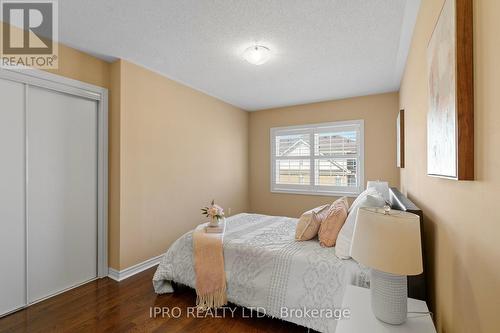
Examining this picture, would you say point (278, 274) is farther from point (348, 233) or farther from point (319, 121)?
point (319, 121)

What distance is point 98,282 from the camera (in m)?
2.66

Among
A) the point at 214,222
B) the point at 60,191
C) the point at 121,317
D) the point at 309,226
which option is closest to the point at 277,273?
the point at 309,226

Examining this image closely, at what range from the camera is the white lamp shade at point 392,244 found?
93cm

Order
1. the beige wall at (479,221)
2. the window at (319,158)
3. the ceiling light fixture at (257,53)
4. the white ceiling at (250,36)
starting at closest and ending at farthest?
1. the beige wall at (479,221)
2. the white ceiling at (250,36)
3. the ceiling light fixture at (257,53)
4. the window at (319,158)

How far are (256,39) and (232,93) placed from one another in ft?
5.67

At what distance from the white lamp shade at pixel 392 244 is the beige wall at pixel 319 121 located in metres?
3.30

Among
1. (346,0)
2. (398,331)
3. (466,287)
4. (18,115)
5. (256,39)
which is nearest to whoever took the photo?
(466,287)

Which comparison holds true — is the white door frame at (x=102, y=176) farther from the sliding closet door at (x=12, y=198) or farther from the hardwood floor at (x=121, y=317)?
the sliding closet door at (x=12, y=198)

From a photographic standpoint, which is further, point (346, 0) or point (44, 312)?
point (44, 312)

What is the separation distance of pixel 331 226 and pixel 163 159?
2291mm

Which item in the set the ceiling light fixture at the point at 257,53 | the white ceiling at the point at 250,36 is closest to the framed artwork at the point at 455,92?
the white ceiling at the point at 250,36

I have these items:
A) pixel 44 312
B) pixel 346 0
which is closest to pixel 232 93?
pixel 346 0

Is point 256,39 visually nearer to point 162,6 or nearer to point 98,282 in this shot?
point 162,6

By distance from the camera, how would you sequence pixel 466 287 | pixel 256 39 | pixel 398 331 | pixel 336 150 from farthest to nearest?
pixel 336 150
pixel 256 39
pixel 398 331
pixel 466 287
